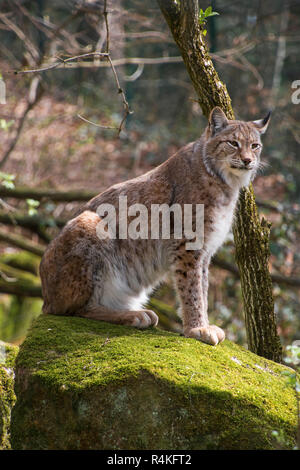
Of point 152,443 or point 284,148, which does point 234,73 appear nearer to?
point 284,148

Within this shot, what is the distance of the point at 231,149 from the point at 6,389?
8.37 ft

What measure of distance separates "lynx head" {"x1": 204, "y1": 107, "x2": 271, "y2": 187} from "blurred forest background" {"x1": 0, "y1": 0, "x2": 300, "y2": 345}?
3.09 metres

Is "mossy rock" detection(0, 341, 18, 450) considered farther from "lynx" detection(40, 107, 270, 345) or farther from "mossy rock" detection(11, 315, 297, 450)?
"lynx" detection(40, 107, 270, 345)

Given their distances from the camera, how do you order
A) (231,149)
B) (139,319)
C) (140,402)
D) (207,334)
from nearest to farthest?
(140,402) → (207,334) → (139,319) → (231,149)

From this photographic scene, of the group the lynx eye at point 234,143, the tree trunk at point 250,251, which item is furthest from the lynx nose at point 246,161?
the tree trunk at point 250,251

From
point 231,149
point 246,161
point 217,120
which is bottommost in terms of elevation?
point 246,161

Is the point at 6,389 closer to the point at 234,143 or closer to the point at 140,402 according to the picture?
the point at 140,402

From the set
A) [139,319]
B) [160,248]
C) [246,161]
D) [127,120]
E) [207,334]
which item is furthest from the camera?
[127,120]

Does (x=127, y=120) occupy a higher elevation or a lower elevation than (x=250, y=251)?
higher

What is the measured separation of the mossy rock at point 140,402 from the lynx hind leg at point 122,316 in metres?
0.62

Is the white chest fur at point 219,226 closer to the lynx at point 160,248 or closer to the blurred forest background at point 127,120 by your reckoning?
the lynx at point 160,248

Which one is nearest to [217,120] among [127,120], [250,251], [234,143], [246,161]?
[234,143]

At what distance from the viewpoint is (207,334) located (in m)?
3.95

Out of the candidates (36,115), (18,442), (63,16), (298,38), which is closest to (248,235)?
(18,442)
